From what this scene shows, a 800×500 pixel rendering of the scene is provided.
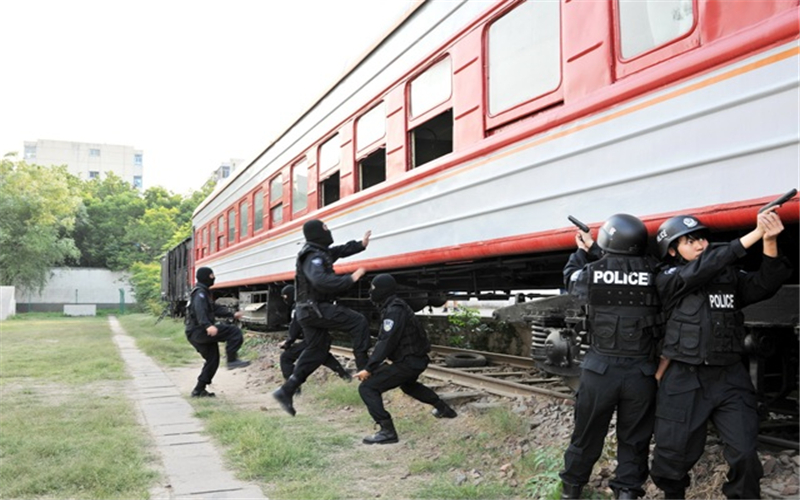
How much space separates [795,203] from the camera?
2598 millimetres

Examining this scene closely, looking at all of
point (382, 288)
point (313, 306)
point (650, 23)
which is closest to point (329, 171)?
point (313, 306)

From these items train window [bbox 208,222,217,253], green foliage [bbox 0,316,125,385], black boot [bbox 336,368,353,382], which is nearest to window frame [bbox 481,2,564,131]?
black boot [bbox 336,368,353,382]

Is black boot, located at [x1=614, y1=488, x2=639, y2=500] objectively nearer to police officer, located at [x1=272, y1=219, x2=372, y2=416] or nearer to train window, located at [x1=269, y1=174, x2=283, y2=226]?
police officer, located at [x1=272, y1=219, x2=372, y2=416]

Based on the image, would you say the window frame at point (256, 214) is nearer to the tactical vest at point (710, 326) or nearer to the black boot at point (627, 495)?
the black boot at point (627, 495)

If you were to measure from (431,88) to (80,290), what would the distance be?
42207 millimetres

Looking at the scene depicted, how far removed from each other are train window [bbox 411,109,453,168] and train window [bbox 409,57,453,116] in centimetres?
14

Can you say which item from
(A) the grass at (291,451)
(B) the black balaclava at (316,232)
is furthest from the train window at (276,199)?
(B) the black balaclava at (316,232)

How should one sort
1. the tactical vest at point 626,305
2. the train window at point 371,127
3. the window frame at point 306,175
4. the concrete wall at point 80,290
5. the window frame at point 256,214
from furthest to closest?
the concrete wall at point 80,290 < the window frame at point 256,214 < the window frame at point 306,175 < the train window at point 371,127 < the tactical vest at point 626,305

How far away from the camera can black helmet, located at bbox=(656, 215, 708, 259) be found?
2906 millimetres

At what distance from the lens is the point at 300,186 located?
28.1 feet

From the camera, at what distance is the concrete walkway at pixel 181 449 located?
367 cm

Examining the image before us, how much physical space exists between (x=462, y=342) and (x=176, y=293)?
46.7ft

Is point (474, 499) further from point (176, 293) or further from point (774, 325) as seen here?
point (176, 293)

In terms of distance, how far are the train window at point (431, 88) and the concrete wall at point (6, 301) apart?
2841 centimetres
